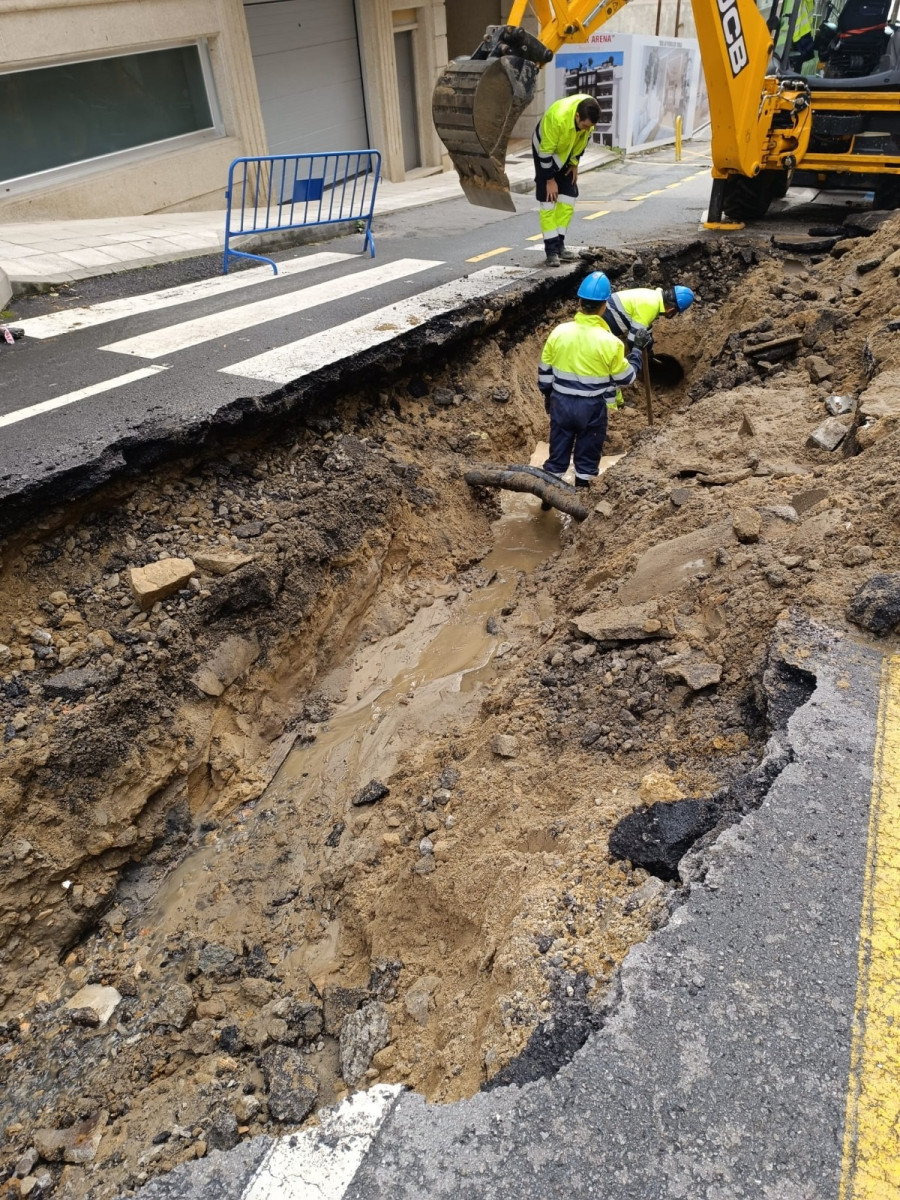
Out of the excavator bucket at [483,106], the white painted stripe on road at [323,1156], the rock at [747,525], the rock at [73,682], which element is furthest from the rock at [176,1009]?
the excavator bucket at [483,106]

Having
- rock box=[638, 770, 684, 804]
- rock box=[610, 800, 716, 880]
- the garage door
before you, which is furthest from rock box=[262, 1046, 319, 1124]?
the garage door

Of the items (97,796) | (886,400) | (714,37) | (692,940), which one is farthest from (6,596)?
(714,37)

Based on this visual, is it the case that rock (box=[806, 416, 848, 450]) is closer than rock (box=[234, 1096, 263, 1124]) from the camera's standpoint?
No

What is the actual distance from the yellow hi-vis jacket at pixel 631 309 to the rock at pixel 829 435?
7.13ft

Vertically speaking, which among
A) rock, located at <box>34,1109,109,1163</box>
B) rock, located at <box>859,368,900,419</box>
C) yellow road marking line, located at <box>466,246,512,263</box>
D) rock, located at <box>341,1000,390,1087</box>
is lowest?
rock, located at <box>34,1109,109,1163</box>

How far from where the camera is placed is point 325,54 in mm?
14102

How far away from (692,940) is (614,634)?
1.94 meters

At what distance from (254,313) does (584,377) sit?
3104mm

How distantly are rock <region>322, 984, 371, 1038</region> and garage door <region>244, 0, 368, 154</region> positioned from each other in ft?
46.3

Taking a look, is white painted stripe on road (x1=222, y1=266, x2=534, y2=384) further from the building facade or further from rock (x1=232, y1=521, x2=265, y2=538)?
the building facade

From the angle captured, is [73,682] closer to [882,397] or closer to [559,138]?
[882,397]

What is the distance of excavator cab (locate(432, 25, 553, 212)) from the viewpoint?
6.89 metres

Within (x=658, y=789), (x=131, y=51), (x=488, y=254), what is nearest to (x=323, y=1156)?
(x=658, y=789)

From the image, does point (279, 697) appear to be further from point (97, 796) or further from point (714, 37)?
point (714, 37)
